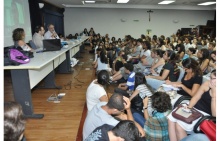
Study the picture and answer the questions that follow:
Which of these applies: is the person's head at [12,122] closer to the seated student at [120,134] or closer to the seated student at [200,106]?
the seated student at [120,134]

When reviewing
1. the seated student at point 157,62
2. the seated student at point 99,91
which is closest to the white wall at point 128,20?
the seated student at point 157,62

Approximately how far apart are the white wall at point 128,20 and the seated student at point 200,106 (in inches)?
430

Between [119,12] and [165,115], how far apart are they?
11210 mm

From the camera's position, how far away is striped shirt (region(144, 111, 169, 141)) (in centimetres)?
182

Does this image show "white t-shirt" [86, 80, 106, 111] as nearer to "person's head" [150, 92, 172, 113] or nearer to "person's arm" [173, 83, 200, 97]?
"person's head" [150, 92, 172, 113]

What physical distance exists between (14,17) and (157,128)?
5.43m

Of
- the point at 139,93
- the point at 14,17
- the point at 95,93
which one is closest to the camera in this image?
the point at 95,93

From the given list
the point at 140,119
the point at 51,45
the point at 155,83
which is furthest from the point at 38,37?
the point at 140,119

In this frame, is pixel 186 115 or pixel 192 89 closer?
pixel 186 115

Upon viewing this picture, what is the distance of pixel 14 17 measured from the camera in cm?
560

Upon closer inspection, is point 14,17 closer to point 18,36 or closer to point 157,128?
point 18,36

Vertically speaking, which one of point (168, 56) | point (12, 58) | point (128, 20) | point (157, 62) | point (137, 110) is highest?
point (128, 20)

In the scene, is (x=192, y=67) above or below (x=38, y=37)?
below

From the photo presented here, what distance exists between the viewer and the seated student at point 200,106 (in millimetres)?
1847
